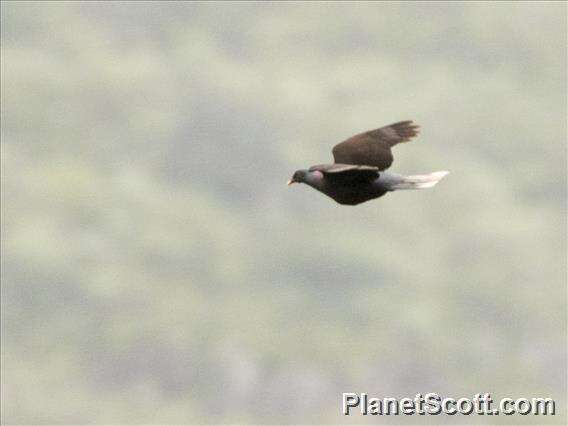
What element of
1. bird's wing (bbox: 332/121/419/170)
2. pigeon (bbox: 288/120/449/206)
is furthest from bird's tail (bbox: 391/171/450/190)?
bird's wing (bbox: 332/121/419/170)

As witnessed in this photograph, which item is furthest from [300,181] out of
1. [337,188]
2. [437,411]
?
[437,411]

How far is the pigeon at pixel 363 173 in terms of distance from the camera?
5088 centimetres

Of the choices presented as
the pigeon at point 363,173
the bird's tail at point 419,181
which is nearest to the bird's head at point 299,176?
the pigeon at point 363,173

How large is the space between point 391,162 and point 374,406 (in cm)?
1610

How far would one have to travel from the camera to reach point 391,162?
53188mm

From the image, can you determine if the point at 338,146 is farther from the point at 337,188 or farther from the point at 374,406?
the point at 374,406

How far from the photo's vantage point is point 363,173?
5091 cm

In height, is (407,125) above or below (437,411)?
above

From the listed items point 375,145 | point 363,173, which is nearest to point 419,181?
point 363,173

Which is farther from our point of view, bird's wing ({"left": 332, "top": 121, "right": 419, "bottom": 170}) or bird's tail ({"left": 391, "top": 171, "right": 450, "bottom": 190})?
bird's wing ({"left": 332, "top": 121, "right": 419, "bottom": 170})

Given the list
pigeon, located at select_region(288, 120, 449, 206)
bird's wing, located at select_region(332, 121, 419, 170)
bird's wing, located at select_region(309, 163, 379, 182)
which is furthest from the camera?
bird's wing, located at select_region(332, 121, 419, 170)

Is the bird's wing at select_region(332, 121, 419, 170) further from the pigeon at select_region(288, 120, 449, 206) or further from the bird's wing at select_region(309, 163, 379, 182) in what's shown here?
the bird's wing at select_region(309, 163, 379, 182)

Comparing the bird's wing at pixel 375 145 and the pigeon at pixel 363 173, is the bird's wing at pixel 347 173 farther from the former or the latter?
the bird's wing at pixel 375 145

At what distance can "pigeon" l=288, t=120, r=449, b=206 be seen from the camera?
167 ft
